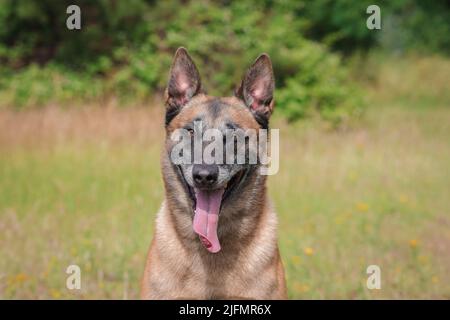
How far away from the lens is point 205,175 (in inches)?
150

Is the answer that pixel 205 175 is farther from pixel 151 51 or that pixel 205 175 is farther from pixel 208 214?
pixel 151 51

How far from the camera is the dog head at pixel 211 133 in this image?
13.0ft

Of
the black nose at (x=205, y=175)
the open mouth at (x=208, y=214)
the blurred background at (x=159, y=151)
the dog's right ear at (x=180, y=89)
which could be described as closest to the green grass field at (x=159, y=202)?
the blurred background at (x=159, y=151)

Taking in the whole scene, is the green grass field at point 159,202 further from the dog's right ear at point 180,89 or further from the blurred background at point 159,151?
the dog's right ear at point 180,89

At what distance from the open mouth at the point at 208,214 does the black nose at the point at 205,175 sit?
107mm

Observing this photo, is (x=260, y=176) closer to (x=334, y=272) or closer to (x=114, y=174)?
(x=334, y=272)

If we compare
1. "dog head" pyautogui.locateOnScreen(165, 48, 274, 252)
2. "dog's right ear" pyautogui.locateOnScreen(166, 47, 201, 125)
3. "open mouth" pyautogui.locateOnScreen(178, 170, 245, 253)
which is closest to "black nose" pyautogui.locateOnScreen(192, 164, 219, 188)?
"dog head" pyautogui.locateOnScreen(165, 48, 274, 252)

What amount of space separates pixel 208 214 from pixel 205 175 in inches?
11.2

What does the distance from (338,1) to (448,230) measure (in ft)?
38.0

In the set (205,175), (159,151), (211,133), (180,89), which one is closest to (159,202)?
(159,151)

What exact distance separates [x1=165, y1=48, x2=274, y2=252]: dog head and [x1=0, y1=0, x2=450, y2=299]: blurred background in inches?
64.3

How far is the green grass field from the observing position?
19.0 ft

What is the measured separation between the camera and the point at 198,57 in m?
13.0
